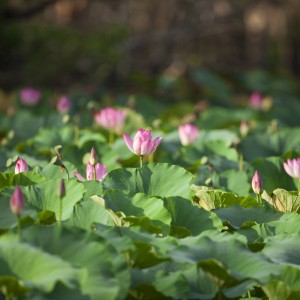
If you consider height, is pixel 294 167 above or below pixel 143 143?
below

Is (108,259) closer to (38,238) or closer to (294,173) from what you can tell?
(38,238)

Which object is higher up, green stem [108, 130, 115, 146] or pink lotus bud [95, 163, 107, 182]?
pink lotus bud [95, 163, 107, 182]

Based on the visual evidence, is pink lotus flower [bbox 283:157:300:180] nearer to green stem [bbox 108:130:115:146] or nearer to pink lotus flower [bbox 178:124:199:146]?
pink lotus flower [bbox 178:124:199:146]

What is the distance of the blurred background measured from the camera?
838 cm

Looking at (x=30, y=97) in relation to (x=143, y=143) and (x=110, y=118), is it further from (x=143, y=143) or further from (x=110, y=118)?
(x=143, y=143)

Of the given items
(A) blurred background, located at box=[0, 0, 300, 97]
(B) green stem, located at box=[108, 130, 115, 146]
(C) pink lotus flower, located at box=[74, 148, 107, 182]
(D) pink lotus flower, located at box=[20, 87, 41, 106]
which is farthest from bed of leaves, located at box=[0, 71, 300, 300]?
(A) blurred background, located at box=[0, 0, 300, 97]

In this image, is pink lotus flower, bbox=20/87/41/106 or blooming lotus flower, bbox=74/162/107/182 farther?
pink lotus flower, bbox=20/87/41/106

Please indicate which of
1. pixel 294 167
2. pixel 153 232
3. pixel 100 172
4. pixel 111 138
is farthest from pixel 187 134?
pixel 153 232

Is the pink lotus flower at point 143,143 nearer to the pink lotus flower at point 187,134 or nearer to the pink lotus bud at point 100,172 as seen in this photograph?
the pink lotus bud at point 100,172

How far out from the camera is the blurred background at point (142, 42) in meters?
8.38

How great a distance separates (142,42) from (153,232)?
7.91 meters

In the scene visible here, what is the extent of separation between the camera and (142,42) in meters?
10.4

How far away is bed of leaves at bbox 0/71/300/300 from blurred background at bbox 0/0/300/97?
13.8ft

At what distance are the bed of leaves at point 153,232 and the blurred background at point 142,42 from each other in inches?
166
